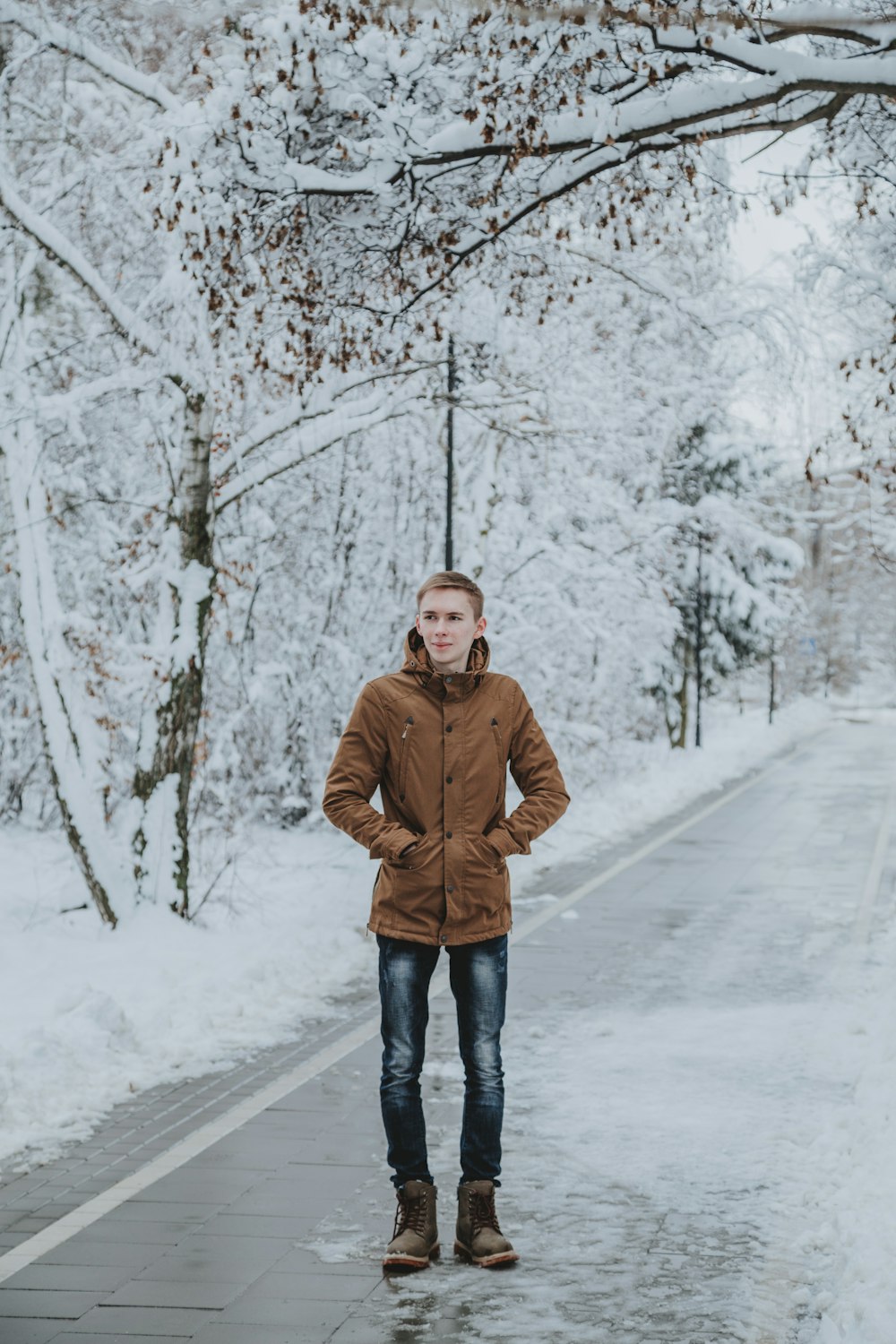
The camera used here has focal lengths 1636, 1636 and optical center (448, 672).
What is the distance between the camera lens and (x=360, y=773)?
4.84 meters

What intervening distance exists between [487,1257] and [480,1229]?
0.09m

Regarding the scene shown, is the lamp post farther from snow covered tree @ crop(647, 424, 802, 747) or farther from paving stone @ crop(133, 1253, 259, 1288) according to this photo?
paving stone @ crop(133, 1253, 259, 1288)

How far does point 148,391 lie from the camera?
12180mm

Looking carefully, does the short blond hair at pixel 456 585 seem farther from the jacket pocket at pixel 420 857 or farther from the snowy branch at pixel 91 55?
the snowy branch at pixel 91 55

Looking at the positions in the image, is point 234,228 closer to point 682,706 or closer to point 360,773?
point 360,773

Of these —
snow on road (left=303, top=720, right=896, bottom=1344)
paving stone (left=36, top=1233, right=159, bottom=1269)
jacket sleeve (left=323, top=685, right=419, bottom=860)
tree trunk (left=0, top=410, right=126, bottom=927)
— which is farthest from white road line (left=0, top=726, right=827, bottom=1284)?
tree trunk (left=0, top=410, right=126, bottom=927)

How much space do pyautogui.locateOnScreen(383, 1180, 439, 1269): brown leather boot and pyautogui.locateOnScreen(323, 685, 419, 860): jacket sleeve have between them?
1.04 m

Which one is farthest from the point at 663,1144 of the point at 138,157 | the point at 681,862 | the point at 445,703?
the point at 681,862

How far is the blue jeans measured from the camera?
4.87m

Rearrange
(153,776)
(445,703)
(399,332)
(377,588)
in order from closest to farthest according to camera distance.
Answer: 1. (445,703)
2. (153,776)
3. (399,332)
4. (377,588)

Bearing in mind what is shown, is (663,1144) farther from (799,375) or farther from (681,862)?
(681,862)

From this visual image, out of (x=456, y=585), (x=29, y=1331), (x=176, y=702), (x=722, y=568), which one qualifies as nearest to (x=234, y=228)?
(x=456, y=585)

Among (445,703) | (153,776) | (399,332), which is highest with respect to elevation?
(399,332)

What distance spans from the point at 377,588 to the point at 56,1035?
12166 mm
